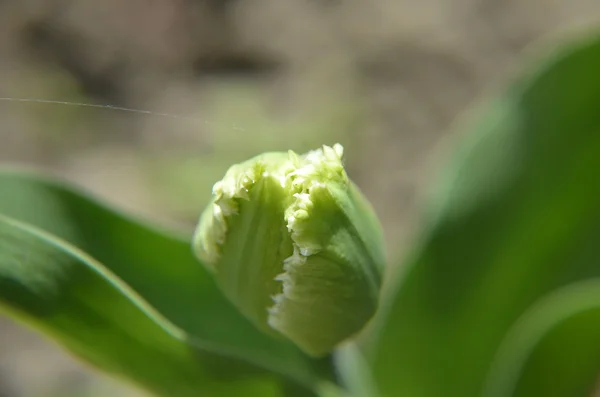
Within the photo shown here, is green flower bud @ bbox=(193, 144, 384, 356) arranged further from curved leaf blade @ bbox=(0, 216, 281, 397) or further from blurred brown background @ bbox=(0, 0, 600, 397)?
blurred brown background @ bbox=(0, 0, 600, 397)

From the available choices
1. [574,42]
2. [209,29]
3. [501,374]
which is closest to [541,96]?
[574,42]

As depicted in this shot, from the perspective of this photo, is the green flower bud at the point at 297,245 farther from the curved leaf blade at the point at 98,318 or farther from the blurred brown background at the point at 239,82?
the blurred brown background at the point at 239,82

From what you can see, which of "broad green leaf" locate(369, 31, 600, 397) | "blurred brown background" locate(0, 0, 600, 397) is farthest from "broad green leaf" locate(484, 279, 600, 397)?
"blurred brown background" locate(0, 0, 600, 397)

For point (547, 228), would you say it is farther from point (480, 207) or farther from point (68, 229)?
point (68, 229)

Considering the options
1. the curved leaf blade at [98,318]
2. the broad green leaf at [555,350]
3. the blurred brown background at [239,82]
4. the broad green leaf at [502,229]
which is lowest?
the curved leaf blade at [98,318]

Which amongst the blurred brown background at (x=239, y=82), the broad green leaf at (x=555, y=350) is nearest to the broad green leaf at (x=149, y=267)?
the broad green leaf at (x=555, y=350)

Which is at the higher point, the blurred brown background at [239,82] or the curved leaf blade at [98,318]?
the blurred brown background at [239,82]
